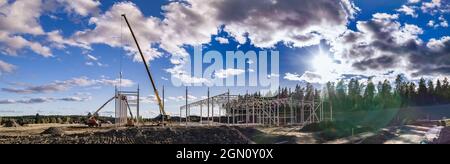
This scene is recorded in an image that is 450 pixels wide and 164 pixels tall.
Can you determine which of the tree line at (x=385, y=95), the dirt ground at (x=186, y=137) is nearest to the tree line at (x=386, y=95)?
the tree line at (x=385, y=95)

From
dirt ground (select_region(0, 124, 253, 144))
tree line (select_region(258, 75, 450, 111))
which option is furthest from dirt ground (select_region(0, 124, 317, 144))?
tree line (select_region(258, 75, 450, 111))

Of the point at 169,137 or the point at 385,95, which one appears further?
the point at 385,95

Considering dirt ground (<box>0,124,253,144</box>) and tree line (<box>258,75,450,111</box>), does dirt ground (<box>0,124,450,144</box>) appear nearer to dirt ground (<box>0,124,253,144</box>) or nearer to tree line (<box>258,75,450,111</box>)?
dirt ground (<box>0,124,253,144</box>)

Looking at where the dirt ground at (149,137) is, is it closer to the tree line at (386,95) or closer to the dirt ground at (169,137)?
the dirt ground at (169,137)

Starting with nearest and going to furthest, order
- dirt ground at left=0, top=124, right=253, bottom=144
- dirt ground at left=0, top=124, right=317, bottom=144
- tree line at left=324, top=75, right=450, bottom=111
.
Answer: dirt ground at left=0, top=124, right=253, bottom=144 < dirt ground at left=0, top=124, right=317, bottom=144 < tree line at left=324, top=75, right=450, bottom=111

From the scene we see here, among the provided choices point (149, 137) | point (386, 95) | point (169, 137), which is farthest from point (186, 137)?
point (386, 95)

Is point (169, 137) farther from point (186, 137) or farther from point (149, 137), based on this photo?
point (149, 137)

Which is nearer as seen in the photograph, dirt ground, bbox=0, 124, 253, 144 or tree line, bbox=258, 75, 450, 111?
dirt ground, bbox=0, 124, 253, 144

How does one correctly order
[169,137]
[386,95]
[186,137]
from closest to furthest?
[169,137], [186,137], [386,95]

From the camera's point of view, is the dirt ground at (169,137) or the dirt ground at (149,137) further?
the dirt ground at (169,137)

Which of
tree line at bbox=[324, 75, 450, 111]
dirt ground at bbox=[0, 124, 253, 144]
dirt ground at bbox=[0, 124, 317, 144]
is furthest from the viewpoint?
tree line at bbox=[324, 75, 450, 111]
